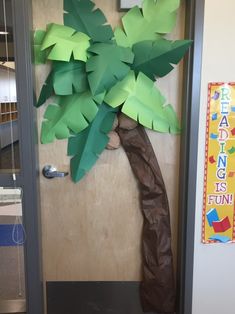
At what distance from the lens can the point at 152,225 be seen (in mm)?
1641

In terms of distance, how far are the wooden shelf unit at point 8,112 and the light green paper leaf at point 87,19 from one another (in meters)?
0.48

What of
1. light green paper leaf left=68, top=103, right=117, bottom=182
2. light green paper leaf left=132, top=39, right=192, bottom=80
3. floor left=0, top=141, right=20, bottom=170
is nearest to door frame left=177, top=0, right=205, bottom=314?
light green paper leaf left=132, top=39, right=192, bottom=80

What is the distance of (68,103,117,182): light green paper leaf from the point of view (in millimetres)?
1517

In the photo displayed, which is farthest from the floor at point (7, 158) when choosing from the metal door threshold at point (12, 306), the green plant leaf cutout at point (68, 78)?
the metal door threshold at point (12, 306)

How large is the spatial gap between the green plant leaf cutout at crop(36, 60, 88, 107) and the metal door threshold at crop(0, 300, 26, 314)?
1.19 meters

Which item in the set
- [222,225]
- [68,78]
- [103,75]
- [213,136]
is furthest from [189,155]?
[68,78]

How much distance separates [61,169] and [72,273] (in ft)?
1.98

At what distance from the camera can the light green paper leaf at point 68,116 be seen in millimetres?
1467

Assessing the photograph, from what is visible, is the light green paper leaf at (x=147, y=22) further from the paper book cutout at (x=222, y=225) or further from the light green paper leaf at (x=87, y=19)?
the paper book cutout at (x=222, y=225)

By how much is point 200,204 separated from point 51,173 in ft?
2.62

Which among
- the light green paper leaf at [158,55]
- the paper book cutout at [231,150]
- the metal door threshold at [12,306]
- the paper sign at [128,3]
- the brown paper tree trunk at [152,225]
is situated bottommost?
the metal door threshold at [12,306]

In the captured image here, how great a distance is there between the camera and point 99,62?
137cm

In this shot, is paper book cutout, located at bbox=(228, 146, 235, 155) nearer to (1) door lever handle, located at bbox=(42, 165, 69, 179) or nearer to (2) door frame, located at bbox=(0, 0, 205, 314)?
(2) door frame, located at bbox=(0, 0, 205, 314)

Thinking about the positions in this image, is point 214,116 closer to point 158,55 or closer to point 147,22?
point 158,55
